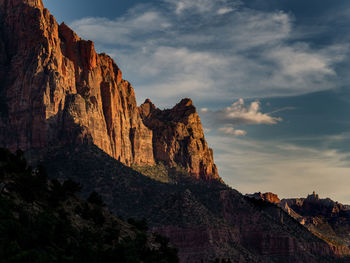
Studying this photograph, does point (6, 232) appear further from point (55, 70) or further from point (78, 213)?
point (55, 70)

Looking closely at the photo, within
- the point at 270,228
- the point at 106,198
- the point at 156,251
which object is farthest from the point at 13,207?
the point at 270,228

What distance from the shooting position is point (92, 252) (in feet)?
136

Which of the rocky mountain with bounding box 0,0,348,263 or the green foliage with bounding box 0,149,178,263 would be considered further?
the rocky mountain with bounding box 0,0,348,263

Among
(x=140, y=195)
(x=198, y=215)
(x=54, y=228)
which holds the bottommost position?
(x=54, y=228)

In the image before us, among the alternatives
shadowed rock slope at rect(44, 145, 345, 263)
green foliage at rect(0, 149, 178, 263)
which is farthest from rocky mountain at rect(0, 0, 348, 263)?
green foliage at rect(0, 149, 178, 263)

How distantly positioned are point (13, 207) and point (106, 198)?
132 meters

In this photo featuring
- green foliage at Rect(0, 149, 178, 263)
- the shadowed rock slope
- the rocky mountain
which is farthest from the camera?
the rocky mountain

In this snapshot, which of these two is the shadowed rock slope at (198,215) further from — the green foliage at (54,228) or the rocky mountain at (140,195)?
the green foliage at (54,228)

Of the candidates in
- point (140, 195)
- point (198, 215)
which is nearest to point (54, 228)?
point (198, 215)

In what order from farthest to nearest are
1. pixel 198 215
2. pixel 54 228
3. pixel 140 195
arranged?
pixel 140 195, pixel 198 215, pixel 54 228

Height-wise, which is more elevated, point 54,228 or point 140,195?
point 140,195

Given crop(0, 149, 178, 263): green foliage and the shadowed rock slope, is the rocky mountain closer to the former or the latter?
the shadowed rock slope

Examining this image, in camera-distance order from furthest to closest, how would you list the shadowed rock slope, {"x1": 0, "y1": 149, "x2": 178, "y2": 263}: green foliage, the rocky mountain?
the rocky mountain < the shadowed rock slope < {"x1": 0, "y1": 149, "x2": 178, "y2": 263}: green foliage

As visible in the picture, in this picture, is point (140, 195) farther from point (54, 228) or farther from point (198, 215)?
point (54, 228)
